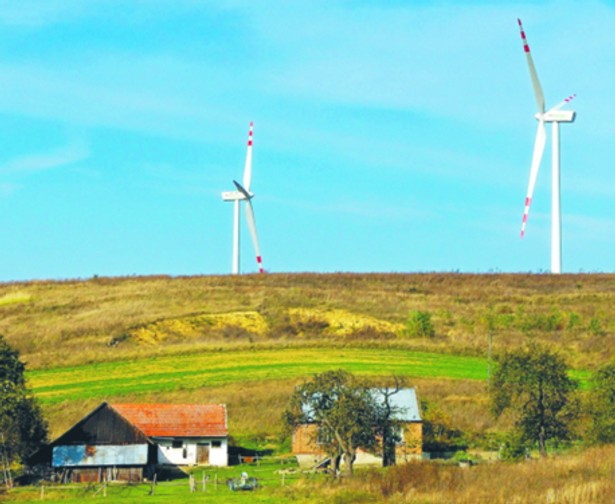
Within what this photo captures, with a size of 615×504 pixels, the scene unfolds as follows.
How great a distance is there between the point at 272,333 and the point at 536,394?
45174mm

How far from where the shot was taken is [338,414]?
61406mm

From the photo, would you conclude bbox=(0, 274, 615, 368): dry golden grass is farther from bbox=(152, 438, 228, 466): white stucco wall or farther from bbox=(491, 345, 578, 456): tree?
bbox=(491, 345, 578, 456): tree

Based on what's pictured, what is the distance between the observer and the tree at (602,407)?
58656mm

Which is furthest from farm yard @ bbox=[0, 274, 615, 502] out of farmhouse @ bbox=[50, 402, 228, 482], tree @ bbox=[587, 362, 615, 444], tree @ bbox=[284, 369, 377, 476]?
tree @ bbox=[284, 369, 377, 476]

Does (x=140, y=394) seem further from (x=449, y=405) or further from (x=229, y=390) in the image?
(x=449, y=405)

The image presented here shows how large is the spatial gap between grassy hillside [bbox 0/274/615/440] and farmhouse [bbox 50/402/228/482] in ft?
12.5

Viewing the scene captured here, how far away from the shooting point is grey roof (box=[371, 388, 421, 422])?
225ft

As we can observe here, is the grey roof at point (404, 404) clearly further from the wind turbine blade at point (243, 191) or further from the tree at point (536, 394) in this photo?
the wind turbine blade at point (243, 191)

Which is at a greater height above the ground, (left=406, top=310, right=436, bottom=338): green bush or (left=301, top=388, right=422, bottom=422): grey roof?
(left=406, top=310, right=436, bottom=338): green bush

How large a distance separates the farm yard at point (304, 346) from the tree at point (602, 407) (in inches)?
98.1

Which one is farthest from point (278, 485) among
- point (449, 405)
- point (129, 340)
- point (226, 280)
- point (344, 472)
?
point (226, 280)

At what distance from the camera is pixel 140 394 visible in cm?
8038

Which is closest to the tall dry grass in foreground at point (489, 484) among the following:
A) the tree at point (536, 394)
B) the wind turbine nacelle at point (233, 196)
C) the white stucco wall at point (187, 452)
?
the tree at point (536, 394)

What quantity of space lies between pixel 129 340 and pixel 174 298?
14.0 m
